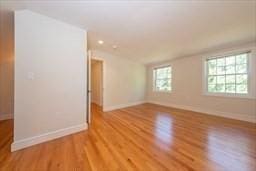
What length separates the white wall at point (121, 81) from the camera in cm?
494

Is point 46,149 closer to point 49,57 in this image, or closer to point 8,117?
point 49,57

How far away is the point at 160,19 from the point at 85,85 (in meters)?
2.15

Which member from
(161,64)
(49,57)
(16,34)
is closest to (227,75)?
(161,64)

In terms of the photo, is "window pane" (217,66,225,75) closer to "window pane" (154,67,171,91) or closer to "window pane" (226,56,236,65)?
"window pane" (226,56,236,65)

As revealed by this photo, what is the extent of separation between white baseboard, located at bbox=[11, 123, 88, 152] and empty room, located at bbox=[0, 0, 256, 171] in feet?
0.05

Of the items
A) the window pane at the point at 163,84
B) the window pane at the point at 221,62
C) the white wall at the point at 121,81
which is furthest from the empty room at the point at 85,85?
the window pane at the point at 163,84

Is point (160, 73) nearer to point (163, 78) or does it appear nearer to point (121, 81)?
point (163, 78)

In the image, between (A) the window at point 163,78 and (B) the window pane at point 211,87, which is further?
(A) the window at point 163,78

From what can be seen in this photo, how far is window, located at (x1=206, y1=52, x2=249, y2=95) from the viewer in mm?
3513

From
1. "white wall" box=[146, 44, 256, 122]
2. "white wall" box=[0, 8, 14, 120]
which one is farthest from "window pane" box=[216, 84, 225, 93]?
"white wall" box=[0, 8, 14, 120]

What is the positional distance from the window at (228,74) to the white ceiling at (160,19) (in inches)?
23.4

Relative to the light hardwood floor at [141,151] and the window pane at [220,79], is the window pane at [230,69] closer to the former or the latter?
the window pane at [220,79]

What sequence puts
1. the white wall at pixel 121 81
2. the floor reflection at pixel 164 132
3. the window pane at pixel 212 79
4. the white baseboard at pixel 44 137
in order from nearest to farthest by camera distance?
the white baseboard at pixel 44 137
the floor reflection at pixel 164 132
the window pane at pixel 212 79
the white wall at pixel 121 81

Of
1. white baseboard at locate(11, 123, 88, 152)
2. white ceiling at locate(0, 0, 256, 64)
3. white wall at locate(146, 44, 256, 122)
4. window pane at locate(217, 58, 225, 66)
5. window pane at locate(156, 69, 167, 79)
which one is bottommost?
white baseboard at locate(11, 123, 88, 152)
